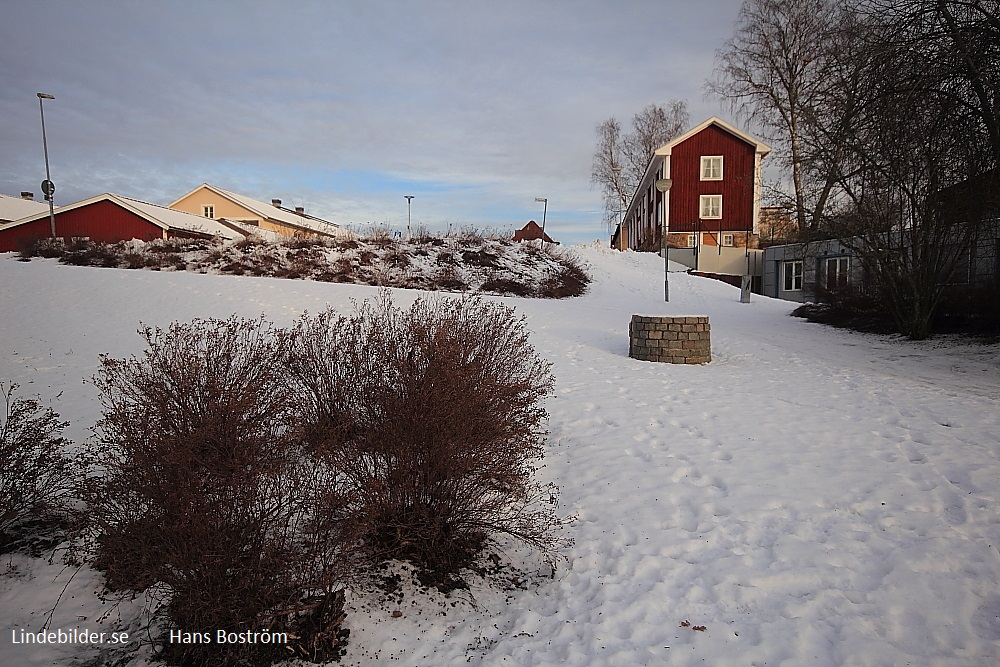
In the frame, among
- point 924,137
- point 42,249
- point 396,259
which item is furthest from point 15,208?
point 924,137

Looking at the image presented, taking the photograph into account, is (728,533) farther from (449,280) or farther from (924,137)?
(449,280)

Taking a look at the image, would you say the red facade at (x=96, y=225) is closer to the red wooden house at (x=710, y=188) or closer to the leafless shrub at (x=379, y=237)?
the leafless shrub at (x=379, y=237)

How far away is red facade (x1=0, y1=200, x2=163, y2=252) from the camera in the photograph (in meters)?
26.1

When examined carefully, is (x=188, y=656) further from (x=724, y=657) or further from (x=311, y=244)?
(x=311, y=244)

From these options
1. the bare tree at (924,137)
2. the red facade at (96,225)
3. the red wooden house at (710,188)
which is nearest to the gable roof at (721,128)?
the red wooden house at (710,188)

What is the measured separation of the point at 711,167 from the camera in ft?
97.7

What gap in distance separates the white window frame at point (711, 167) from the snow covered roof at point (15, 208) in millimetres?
34036

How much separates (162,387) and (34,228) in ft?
104

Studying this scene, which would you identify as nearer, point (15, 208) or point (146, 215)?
point (146, 215)

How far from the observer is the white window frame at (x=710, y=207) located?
1177 inches

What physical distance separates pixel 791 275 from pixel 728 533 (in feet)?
79.2

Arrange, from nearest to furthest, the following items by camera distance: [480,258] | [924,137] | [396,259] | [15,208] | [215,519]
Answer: [215,519] < [924,137] < [396,259] < [480,258] < [15,208]

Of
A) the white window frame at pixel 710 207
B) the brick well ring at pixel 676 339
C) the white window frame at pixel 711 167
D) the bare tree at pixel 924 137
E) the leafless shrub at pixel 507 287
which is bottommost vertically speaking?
the brick well ring at pixel 676 339

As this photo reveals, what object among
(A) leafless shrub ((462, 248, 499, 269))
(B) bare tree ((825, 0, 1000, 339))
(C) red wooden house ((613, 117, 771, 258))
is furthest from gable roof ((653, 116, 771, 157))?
(B) bare tree ((825, 0, 1000, 339))
